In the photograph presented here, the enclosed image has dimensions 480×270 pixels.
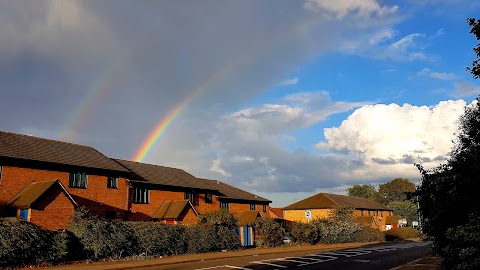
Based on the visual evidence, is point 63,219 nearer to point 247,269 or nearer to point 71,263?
point 71,263

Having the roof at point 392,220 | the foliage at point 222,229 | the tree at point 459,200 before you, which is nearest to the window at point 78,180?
the foliage at point 222,229

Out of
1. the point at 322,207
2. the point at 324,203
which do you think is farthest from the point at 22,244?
the point at 324,203

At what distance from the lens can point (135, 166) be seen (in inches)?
1729

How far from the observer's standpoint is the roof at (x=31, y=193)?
27130mm

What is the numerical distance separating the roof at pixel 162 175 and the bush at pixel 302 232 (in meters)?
11.0

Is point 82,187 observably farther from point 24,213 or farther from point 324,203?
point 324,203

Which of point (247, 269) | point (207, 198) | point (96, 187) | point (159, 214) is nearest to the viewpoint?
point (247, 269)

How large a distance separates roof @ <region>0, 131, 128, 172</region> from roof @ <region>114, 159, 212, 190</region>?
4200 mm

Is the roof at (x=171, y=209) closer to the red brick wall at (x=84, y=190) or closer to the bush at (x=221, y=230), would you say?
the red brick wall at (x=84, y=190)

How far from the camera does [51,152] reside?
33688 mm

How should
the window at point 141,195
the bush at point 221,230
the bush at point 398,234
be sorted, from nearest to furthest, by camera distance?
the bush at point 221,230
the window at point 141,195
the bush at point 398,234

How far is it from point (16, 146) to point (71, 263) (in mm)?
13251

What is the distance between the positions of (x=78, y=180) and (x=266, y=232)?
18.7m

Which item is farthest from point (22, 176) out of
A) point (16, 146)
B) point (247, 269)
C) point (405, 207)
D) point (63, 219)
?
point (405, 207)
